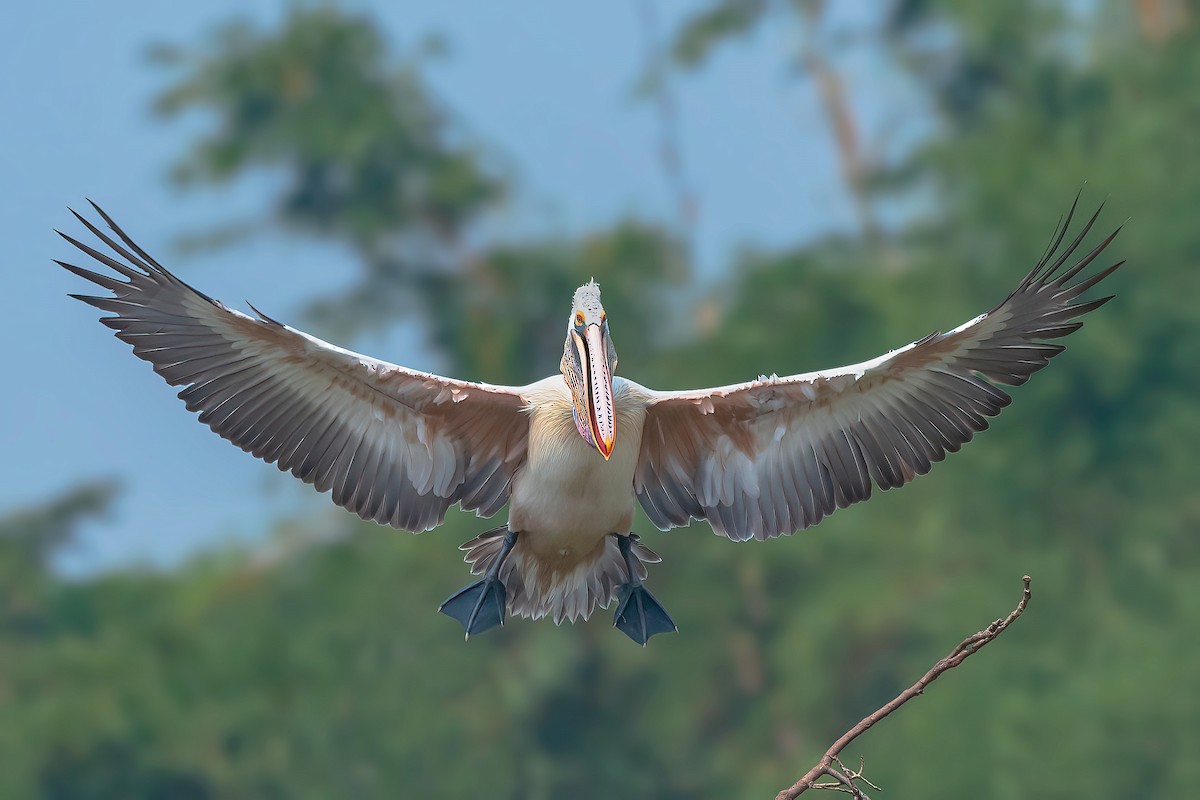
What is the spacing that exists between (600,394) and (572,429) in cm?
51

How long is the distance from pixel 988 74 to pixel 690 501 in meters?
24.2

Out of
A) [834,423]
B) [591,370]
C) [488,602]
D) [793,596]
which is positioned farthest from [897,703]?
[793,596]

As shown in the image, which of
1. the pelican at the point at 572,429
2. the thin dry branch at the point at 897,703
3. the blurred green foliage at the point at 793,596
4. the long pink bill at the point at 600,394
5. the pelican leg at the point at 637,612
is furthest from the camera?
the blurred green foliage at the point at 793,596

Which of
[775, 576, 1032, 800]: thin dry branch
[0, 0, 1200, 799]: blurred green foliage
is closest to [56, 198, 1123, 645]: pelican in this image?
[775, 576, 1032, 800]: thin dry branch

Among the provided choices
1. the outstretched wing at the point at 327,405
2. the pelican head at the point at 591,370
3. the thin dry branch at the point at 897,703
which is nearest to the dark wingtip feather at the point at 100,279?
the outstretched wing at the point at 327,405

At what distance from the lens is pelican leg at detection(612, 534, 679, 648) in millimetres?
8070

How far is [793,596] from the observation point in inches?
1046

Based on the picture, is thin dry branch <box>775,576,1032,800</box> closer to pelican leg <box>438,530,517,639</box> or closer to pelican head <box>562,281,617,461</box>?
pelican head <box>562,281,617,461</box>

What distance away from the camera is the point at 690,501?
8367 mm

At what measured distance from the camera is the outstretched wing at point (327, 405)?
303 inches

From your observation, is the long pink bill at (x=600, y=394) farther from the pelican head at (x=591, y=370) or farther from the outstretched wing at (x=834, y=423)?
the outstretched wing at (x=834, y=423)

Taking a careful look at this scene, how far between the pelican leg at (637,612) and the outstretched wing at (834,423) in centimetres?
36

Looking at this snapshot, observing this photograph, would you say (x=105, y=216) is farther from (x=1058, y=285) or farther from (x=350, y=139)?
(x=350, y=139)

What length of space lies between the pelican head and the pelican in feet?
0.04
